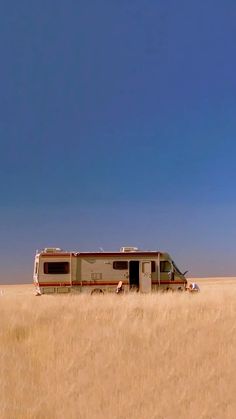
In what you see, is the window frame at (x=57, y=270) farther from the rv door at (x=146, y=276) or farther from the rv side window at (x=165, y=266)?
the rv side window at (x=165, y=266)

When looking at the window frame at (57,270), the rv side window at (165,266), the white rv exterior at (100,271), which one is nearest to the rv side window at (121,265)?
the white rv exterior at (100,271)

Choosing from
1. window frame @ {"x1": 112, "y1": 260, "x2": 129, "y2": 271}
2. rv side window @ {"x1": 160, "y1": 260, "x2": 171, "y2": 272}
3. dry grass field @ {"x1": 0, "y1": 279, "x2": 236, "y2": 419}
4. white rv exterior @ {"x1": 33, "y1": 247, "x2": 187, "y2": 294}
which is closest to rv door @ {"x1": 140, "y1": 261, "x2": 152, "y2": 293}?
white rv exterior @ {"x1": 33, "y1": 247, "x2": 187, "y2": 294}

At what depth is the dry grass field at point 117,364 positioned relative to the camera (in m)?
9.00

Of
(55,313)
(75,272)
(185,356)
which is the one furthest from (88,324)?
(75,272)

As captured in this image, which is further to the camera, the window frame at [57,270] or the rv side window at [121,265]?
the rv side window at [121,265]

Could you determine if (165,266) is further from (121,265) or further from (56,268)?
(56,268)

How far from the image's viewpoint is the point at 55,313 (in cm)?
1352

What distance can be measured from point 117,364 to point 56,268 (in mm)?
17396

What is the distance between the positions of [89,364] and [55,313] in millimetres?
3347

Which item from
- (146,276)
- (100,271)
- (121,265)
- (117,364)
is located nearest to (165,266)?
(146,276)

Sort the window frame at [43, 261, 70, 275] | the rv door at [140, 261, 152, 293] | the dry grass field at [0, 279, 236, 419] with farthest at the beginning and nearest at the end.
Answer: the window frame at [43, 261, 70, 275] → the rv door at [140, 261, 152, 293] → the dry grass field at [0, 279, 236, 419]

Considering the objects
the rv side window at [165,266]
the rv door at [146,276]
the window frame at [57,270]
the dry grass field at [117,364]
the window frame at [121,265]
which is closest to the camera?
the dry grass field at [117,364]

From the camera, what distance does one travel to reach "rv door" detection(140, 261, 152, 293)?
27305 millimetres

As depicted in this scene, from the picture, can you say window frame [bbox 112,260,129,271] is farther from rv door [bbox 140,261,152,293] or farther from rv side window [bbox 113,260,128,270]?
rv door [bbox 140,261,152,293]
